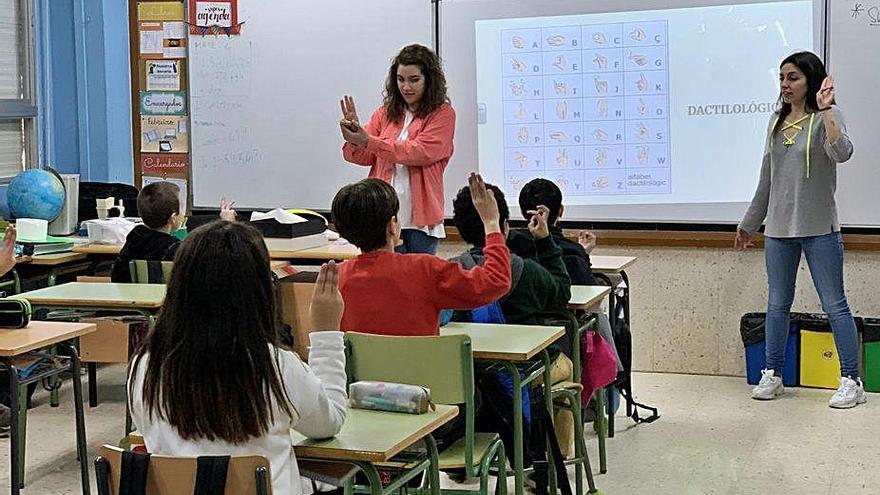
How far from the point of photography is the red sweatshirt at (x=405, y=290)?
3.23 meters

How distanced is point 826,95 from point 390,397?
3.11m

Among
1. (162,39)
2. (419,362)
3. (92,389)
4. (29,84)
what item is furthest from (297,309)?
(29,84)

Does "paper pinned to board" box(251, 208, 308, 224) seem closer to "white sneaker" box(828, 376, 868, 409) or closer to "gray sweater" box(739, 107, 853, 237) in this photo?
"gray sweater" box(739, 107, 853, 237)

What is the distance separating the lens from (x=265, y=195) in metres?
6.65

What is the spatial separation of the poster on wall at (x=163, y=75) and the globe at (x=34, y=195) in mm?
891

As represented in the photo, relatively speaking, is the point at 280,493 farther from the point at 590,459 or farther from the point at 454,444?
the point at 590,459

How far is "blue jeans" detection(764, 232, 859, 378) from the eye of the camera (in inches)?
209

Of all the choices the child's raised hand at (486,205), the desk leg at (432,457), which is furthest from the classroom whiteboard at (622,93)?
the desk leg at (432,457)

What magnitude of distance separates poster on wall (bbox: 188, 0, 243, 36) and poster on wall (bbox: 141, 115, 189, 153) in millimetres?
530

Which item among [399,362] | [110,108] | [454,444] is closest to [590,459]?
[454,444]

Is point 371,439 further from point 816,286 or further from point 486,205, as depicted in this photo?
point 816,286

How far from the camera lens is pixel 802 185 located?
528 centimetres

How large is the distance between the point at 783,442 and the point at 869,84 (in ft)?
6.17

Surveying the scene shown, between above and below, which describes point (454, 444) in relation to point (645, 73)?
below
